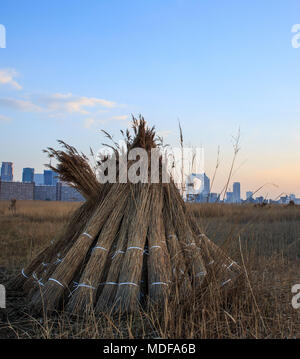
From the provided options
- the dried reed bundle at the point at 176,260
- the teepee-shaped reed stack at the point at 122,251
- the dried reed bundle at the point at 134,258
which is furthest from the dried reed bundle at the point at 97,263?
the dried reed bundle at the point at 176,260

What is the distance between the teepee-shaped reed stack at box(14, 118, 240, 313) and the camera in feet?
9.22

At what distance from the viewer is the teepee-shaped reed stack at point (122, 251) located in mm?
2811

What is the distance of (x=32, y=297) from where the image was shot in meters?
3.23

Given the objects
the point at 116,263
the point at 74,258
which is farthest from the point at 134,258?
the point at 74,258

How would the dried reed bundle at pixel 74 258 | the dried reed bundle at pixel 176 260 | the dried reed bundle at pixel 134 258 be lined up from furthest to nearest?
the dried reed bundle at pixel 74 258 → the dried reed bundle at pixel 134 258 → the dried reed bundle at pixel 176 260

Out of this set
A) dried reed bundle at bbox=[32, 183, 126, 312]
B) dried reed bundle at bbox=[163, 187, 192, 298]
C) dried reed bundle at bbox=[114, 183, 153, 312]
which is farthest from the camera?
dried reed bundle at bbox=[32, 183, 126, 312]

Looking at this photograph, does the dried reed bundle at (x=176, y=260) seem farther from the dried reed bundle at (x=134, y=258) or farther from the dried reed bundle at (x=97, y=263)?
the dried reed bundle at (x=97, y=263)

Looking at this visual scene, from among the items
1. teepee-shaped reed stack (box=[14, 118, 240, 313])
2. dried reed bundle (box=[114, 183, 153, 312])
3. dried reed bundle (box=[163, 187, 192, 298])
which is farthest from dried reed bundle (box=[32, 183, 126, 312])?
dried reed bundle (box=[163, 187, 192, 298])

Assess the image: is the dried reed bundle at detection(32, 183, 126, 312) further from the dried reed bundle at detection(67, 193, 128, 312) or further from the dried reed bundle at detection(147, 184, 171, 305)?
the dried reed bundle at detection(147, 184, 171, 305)

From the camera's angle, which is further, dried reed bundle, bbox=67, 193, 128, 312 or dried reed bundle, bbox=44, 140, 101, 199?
dried reed bundle, bbox=44, 140, 101, 199

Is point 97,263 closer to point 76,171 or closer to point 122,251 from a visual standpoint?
point 122,251
